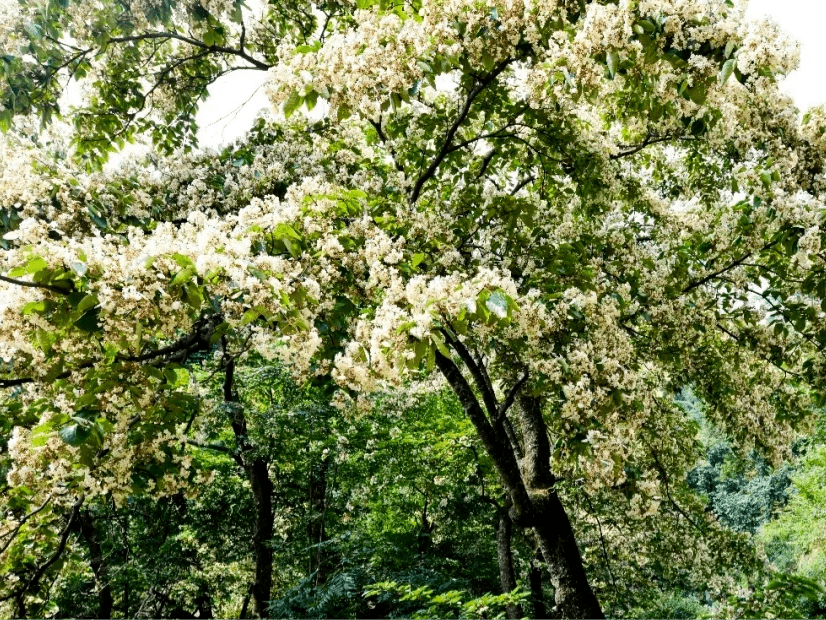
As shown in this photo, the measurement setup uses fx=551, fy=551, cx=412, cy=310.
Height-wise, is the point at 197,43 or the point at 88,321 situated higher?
the point at 197,43

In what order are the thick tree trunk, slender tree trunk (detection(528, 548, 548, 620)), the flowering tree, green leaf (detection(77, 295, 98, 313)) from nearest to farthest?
green leaf (detection(77, 295, 98, 313))
the flowering tree
the thick tree trunk
slender tree trunk (detection(528, 548, 548, 620))

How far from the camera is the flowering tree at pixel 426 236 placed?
8.46ft

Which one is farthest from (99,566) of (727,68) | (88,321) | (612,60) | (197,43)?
(727,68)

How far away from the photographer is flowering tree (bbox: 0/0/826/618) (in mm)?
2578

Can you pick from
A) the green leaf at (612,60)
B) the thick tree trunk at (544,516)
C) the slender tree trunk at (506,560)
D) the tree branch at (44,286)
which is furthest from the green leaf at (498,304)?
the slender tree trunk at (506,560)

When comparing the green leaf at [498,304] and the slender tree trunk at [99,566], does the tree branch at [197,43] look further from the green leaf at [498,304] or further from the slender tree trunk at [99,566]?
the slender tree trunk at [99,566]

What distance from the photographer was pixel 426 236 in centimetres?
461

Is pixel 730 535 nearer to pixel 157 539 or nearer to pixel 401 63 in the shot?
pixel 401 63

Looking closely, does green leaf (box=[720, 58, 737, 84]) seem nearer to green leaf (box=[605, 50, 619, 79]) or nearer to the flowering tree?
the flowering tree

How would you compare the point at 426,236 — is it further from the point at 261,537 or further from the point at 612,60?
the point at 261,537

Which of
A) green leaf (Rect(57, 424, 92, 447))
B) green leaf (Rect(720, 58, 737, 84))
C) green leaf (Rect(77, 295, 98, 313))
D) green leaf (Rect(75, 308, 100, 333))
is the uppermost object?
green leaf (Rect(720, 58, 737, 84))

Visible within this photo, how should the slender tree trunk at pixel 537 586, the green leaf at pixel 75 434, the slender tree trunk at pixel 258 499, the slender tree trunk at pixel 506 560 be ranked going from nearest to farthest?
1. the green leaf at pixel 75 434
2. the slender tree trunk at pixel 258 499
3. the slender tree trunk at pixel 506 560
4. the slender tree trunk at pixel 537 586

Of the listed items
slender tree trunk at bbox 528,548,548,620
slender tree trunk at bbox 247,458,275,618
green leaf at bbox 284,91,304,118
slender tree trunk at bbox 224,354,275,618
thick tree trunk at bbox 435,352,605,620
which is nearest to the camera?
green leaf at bbox 284,91,304,118

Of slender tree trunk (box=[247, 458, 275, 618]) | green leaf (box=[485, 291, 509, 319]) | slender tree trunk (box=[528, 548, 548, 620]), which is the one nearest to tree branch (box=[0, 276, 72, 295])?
green leaf (box=[485, 291, 509, 319])
